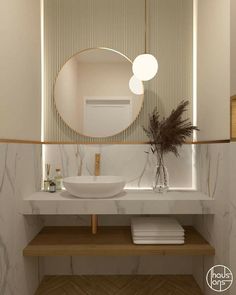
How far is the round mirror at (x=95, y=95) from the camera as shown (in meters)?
2.10

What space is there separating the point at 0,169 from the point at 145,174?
3.85 feet

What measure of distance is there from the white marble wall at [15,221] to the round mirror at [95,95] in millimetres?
480

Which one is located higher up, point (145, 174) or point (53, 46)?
point (53, 46)

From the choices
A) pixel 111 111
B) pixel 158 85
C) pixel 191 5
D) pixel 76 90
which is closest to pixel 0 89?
pixel 76 90

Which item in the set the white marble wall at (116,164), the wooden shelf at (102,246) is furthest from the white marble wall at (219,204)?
the white marble wall at (116,164)

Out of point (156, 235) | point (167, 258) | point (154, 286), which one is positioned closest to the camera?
point (156, 235)

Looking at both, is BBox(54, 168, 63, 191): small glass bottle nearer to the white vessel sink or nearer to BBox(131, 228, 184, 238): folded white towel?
the white vessel sink

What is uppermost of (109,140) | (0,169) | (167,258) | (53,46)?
(53,46)

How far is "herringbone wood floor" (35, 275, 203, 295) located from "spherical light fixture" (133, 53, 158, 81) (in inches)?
65.3

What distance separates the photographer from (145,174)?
6.88 feet

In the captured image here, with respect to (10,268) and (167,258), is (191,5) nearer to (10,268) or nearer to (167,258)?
(167,258)

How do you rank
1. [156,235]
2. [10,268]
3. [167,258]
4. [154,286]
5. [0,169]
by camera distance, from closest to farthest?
[0,169]
[10,268]
[156,235]
[154,286]
[167,258]

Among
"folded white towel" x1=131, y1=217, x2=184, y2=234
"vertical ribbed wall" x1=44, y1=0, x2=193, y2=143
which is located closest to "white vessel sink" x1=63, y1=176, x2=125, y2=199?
"folded white towel" x1=131, y1=217, x2=184, y2=234

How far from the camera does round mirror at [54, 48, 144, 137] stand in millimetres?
2096
